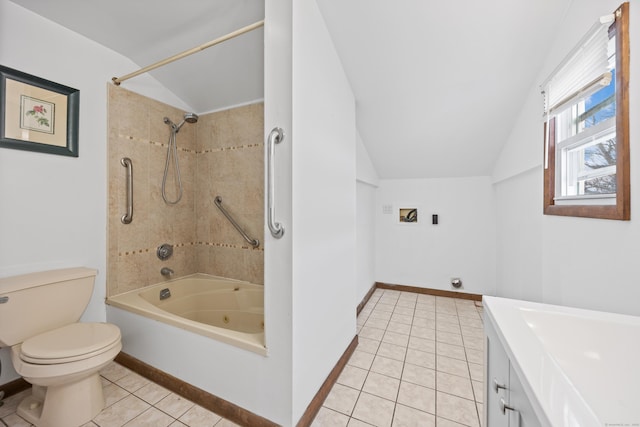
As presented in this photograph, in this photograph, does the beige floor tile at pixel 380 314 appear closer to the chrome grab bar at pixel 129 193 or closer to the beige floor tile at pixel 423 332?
the beige floor tile at pixel 423 332

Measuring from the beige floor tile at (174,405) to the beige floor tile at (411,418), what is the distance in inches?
46.4

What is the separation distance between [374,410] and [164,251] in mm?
2063

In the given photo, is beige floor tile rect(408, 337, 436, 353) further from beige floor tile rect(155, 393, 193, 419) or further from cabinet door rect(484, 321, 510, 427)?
beige floor tile rect(155, 393, 193, 419)

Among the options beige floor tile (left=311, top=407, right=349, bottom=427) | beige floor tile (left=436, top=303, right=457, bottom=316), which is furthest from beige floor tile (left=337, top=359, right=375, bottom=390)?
→ beige floor tile (left=436, top=303, right=457, bottom=316)

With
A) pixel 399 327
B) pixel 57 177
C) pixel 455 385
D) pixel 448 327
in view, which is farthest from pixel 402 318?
pixel 57 177

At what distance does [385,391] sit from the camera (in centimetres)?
153

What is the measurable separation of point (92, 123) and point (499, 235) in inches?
154

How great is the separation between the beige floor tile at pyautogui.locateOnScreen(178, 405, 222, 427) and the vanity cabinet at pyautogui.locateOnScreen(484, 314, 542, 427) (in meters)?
1.32

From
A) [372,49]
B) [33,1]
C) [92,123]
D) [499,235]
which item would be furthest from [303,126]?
[499,235]

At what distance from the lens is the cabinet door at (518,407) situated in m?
0.51

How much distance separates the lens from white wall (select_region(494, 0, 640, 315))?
2.92 feet

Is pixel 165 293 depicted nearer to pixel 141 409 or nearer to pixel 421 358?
pixel 141 409

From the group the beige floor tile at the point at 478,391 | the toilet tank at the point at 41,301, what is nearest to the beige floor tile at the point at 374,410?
the beige floor tile at the point at 478,391

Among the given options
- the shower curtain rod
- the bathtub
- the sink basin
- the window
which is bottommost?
the bathtub
